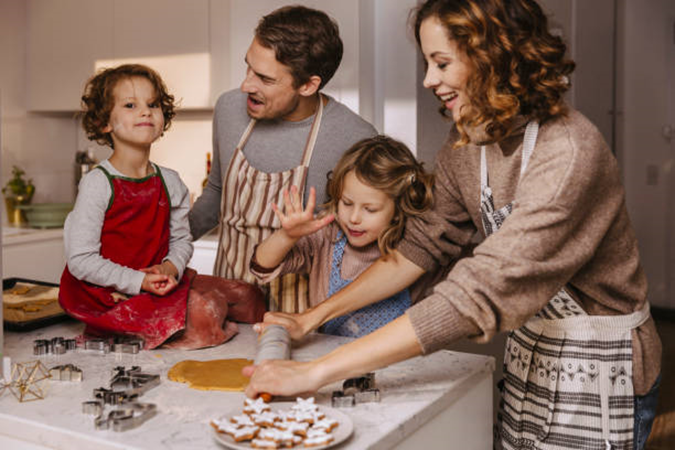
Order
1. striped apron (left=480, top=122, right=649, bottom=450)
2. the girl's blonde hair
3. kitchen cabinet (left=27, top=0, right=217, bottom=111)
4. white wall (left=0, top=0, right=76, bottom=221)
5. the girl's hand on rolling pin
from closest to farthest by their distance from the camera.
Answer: striped apron (left=480, top=122, right=649, bottom=450) < the girl's hand on rolling pin < the girl's blonde hair < kitchen cabinet (left=27, top=0, right=217, bottom=111) < white wall (left=0, top=0, right=76, bottom=221)

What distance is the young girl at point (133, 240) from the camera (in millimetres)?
1381

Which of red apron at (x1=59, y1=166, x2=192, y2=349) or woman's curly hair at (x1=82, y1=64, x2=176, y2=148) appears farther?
woman's curly hair at (x1=82, y1=64, x2=176, y2=148)

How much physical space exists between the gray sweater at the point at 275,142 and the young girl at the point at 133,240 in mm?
327

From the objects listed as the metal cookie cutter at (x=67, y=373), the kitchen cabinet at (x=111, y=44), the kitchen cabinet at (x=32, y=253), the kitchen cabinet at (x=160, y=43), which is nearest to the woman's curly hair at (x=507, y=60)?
the metal cookie cutter at (x=67, y=373)

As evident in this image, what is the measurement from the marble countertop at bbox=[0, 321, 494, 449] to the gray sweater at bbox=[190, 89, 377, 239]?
1.72ft

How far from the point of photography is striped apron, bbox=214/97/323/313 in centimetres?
180

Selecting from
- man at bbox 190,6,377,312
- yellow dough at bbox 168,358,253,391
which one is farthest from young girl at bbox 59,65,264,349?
man at bbox 190,6,377,312

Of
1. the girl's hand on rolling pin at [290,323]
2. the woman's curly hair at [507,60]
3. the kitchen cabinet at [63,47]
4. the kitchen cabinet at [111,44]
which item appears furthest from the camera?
the kitchen cabinet at [63,47]

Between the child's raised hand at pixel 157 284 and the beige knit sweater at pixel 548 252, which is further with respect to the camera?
the child's raised hand at pixel 157 284

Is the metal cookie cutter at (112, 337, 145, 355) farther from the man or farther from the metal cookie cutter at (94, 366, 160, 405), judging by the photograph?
the man

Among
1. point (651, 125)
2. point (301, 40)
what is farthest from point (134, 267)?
point (651, 125)

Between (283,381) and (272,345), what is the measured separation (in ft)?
0.49

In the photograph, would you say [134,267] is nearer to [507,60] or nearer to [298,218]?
[298,218]

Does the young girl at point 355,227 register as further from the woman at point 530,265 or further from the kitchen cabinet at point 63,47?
the kitchen cabinet at point 63,47
